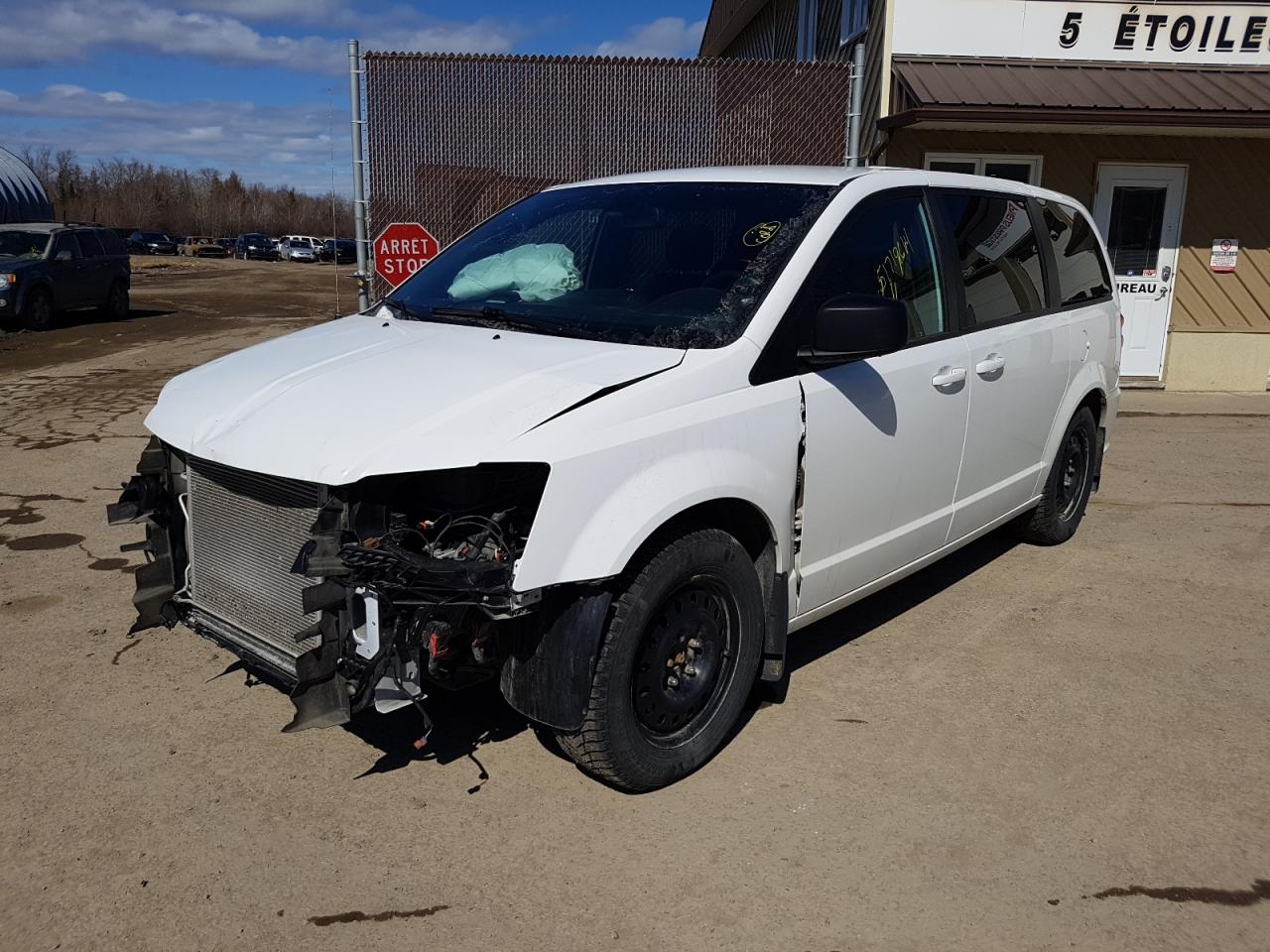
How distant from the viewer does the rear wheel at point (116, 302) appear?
20.3 m

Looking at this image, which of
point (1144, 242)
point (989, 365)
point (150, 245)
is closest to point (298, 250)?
point (150, 245)

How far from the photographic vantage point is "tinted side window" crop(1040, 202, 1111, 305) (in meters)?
5.46

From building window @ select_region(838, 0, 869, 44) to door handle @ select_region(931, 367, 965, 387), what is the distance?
28.0ft

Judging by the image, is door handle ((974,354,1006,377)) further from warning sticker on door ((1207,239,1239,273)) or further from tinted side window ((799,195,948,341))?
warning sticker on door ((1207,239,1239,273))

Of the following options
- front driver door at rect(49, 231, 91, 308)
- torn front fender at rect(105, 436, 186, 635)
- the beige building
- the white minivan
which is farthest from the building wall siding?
front driver door at rect(49, 231, 91, 308)

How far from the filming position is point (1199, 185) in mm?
11555

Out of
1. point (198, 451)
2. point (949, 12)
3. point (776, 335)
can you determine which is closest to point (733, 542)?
point (776, 335)

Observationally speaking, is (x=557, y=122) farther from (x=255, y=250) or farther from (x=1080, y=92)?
(x=255, y=250)

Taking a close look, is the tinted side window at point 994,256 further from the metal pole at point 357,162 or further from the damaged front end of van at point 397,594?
the metal pole at point 357,162

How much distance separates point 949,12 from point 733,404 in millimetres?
9192

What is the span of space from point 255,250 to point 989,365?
216 feet

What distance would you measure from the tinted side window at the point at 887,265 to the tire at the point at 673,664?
3.21ft

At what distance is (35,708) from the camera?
4.00 metres

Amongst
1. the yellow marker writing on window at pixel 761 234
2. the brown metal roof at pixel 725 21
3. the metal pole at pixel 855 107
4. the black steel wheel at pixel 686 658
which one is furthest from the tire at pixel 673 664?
the brown metal roof at pixel 725 21
